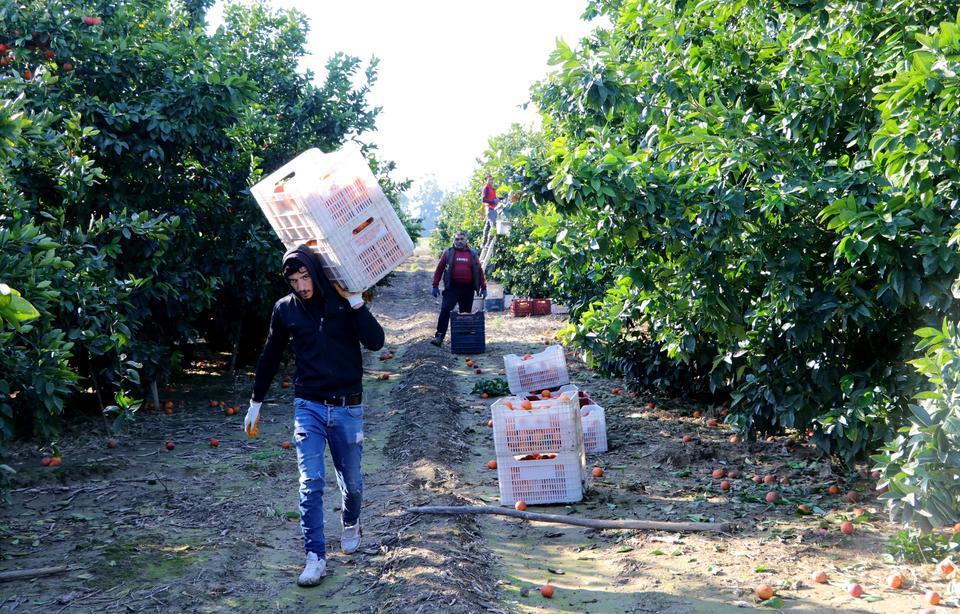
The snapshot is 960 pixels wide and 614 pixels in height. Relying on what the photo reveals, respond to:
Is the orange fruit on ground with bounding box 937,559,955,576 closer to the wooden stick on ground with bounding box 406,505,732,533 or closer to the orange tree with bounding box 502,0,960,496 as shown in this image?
the orange tree with bounding box 502,0,960,496

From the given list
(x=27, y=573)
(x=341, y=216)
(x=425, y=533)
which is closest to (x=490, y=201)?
(x=425, y=533)

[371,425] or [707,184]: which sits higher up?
[707,184]

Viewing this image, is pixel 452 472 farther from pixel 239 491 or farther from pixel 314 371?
pixel 314 371

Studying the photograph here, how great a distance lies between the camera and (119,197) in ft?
26.7

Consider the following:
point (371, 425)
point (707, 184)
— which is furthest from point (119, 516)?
point (707, 184)

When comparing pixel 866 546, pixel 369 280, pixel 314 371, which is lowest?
pixel 866 546

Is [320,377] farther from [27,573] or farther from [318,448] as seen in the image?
[27,573]

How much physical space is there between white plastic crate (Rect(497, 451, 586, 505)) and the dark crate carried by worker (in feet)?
24.9

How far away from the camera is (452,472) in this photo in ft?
23.6

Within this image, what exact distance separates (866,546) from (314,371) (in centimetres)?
358

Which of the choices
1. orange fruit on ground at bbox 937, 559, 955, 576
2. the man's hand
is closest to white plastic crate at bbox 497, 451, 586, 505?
the man's hand

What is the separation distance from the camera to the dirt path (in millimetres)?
4578

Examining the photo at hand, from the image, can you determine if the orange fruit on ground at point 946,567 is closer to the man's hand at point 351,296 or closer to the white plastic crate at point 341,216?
the white plastic crate at point 341,216

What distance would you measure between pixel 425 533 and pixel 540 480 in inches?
48.8
